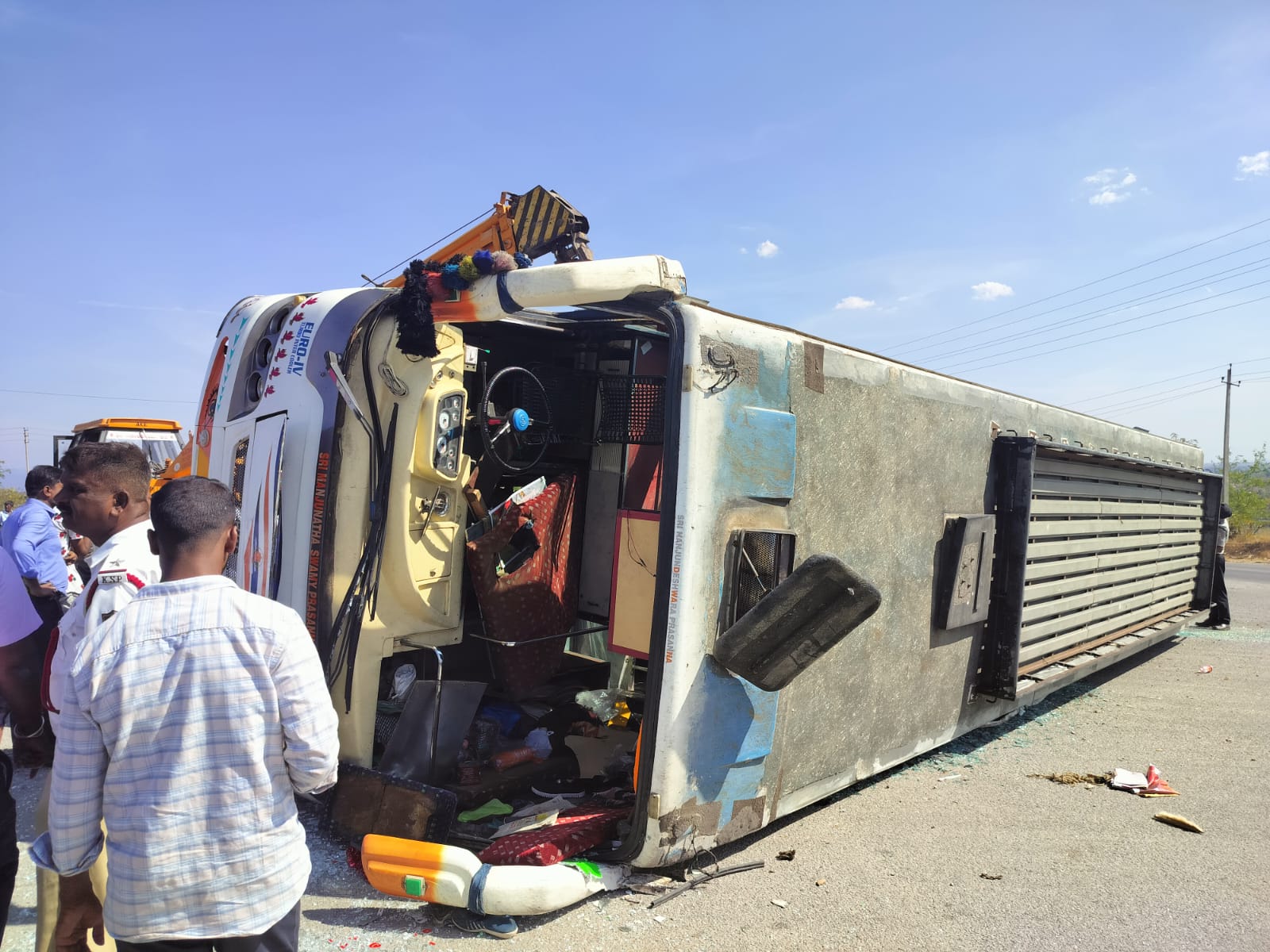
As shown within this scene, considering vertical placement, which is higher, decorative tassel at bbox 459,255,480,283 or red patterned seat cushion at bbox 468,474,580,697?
decorative tassel at bbox 459,255,480,283

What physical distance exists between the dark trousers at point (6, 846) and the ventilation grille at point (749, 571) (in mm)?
2498

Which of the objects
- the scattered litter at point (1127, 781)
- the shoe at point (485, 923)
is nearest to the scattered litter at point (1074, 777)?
the scattered litter at point (1127, 781)

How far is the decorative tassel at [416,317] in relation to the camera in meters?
3.94

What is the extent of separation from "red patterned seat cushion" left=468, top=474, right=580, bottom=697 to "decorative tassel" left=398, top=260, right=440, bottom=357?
3.49 feet

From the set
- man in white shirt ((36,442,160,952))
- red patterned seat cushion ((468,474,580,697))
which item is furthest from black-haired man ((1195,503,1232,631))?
man in white shirt ((36,442,160,952))

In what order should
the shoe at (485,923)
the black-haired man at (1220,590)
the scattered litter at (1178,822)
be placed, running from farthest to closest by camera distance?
the black-haired man at (1220,590) < the scattered litter at (1178,822) < the shoe at (485,923)

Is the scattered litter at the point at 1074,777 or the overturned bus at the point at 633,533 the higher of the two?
the overturned bus at the point at 633,533

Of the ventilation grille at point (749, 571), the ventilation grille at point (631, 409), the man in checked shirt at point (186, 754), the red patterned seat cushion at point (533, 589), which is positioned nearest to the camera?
the man in checked shirt at point (186, 754)

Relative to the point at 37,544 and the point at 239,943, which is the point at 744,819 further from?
the point at 37,544

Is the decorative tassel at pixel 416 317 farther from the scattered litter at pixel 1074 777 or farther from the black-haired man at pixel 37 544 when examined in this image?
the scattered litter at pixel 1074 777

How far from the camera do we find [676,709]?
329cm

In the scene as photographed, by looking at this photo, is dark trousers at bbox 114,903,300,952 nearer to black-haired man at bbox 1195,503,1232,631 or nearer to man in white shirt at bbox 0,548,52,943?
man in white shirt at bbox 0,548,52,943

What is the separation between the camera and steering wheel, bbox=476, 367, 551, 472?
15.0 feet

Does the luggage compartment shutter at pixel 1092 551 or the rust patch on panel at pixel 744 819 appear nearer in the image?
the rust patch on panel at pixel 744 819
